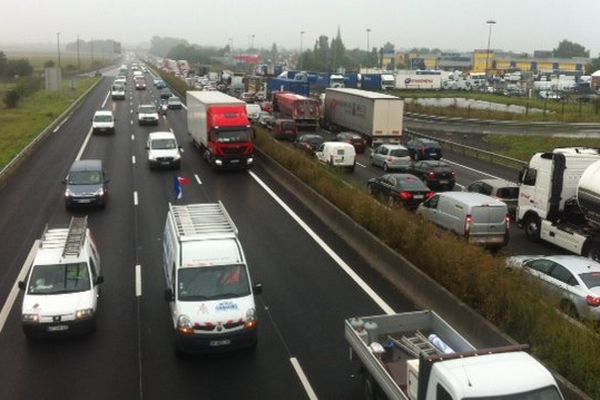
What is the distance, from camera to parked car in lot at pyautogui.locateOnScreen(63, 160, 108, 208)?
81.0ft

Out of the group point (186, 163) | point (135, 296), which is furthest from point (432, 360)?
point (186, 163)

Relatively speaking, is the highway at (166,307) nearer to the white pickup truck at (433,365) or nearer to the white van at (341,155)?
the white pickup truck at (433,365)

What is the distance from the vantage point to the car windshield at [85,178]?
25594mm

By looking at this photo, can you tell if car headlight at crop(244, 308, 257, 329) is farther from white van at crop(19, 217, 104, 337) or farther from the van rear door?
the van rear door

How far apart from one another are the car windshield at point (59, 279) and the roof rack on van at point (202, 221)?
2.30 meters

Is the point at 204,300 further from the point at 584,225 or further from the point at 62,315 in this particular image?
the point at 584,225

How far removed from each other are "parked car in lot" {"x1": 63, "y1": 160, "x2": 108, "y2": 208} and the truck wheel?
A: 1593cm

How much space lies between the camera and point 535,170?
22156 mm

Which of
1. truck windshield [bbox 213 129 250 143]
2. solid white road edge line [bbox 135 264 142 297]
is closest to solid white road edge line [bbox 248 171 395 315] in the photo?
truck windshield [bbox 213 129 250 143]

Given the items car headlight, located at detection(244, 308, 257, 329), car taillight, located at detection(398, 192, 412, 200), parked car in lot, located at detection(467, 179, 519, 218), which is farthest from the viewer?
car taillight, located at detection(398, 192, 412, 200)

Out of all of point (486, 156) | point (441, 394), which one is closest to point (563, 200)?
point (441, 394)

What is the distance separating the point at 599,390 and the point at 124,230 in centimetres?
1662

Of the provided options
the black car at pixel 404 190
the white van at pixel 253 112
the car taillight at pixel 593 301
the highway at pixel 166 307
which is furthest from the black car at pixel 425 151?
the car taillight at pixel 593 301

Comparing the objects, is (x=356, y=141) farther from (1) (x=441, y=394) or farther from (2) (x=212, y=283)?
(1) (x=441, y=394)
